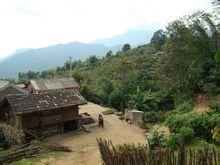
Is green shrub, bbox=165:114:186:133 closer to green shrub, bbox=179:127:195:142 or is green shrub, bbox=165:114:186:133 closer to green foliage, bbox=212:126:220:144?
green shrub, bbox=179:127:195:142

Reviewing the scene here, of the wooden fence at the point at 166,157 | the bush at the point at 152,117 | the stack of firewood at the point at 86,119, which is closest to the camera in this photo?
the wooden fence at the point at 166,157

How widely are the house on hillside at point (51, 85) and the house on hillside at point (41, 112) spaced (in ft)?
49.1

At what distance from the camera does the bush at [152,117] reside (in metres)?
27.9

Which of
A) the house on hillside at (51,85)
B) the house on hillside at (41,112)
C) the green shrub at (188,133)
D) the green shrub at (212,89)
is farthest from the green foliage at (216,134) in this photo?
the house on hillside at (51,85)

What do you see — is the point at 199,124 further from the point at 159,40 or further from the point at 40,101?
the point at 159,40

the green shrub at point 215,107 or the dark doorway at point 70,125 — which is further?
the dark doorway at point 70,125

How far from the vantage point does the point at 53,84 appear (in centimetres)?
4412

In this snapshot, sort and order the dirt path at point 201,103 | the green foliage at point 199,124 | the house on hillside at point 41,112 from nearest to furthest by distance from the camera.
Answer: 1. the green foliage at point 199,124
2. the house on hillside at point 41,112
3. the dirt path at point 201,103

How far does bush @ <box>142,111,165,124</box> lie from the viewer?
27922mm

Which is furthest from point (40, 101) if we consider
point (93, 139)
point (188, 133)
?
point (188, 133)

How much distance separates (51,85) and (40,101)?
61.9ft

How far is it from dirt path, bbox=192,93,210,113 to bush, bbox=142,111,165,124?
290 centimetres

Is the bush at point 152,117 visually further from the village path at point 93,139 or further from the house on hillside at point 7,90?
the house on hillside at point 7,90

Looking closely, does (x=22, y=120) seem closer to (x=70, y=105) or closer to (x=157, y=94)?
(x=70, y=105)
